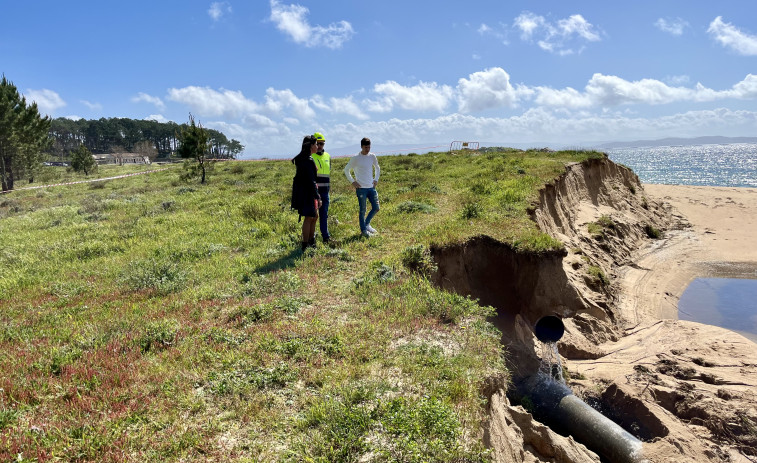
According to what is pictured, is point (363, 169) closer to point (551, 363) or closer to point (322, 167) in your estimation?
point (322, 167)

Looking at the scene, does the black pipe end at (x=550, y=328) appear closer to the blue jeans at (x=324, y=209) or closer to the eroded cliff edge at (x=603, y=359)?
the eroded cliff edge at (x=603, y=359)

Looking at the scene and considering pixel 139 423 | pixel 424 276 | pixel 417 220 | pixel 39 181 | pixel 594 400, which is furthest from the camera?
pixel 39 181

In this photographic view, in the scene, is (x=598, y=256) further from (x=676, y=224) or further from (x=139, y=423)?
(x=139, y=423)

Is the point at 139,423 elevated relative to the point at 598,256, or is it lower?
elevated

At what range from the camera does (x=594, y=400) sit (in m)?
9.98

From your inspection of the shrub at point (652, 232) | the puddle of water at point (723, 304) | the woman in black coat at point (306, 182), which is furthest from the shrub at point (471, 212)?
the shrub at point (652, 232)

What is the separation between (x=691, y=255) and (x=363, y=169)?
26.2 meters

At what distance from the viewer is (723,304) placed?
18.7m

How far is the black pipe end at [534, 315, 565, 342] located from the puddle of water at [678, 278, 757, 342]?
11.9 metres

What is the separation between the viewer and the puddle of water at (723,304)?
1683 cm

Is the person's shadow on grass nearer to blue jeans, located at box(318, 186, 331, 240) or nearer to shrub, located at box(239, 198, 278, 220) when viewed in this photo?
blue jeans, located at box(318, 186, 331, 240)

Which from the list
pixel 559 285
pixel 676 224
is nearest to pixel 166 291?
pixel 559 285

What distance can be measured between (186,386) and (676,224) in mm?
39531

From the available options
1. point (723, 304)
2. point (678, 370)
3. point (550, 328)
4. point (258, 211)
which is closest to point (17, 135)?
point (258, 211)
